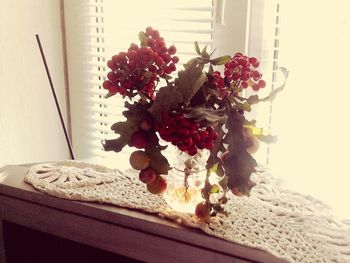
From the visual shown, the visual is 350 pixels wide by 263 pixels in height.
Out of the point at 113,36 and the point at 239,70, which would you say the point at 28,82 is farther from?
the point at 239,70

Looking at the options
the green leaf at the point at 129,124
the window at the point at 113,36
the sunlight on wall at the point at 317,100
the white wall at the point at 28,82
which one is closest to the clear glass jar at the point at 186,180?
the green leaf at the point at 129,124

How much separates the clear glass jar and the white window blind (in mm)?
659

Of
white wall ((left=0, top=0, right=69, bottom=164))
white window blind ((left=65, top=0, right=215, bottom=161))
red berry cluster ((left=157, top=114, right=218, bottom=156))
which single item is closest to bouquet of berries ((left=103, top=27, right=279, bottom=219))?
red berry cluster ((left=157, top=114, right=218, bottom=156))

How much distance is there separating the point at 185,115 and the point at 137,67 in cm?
11

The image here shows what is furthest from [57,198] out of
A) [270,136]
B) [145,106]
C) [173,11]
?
[173,11]

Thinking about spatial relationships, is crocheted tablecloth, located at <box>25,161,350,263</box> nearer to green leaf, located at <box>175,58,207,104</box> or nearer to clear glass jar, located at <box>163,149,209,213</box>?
clear glass jar, located at <box>163,149,209,213</box>

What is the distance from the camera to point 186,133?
645mm

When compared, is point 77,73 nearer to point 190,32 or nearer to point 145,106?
point 190,32

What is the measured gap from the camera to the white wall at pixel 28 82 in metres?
1.40

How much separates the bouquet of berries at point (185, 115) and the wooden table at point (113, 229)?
6cm

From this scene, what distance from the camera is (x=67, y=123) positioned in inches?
67.6

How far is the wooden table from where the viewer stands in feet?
2.31

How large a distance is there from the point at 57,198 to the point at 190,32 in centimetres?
75

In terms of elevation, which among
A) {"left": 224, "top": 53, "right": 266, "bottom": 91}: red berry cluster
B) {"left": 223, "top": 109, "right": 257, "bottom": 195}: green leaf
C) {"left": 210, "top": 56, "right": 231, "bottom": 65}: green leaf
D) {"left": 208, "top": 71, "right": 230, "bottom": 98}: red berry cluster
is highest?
{"left": 210, "top": 56, "right": 231, "bottom": 65}: green leaf
